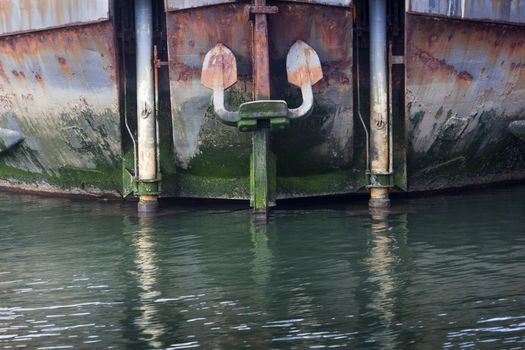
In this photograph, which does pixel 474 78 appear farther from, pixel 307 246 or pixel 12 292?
Result: pixel 12 292

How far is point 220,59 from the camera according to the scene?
1020cm

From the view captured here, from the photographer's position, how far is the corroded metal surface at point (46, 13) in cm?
1051

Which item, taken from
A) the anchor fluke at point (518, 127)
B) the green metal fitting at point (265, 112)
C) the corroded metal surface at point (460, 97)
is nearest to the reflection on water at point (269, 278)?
the corroded metal surface at point (460, 97)

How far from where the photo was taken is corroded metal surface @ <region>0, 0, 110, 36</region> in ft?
34.5

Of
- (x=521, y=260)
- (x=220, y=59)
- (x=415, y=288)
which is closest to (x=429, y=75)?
(x=220, y=59)

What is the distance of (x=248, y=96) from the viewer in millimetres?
10438

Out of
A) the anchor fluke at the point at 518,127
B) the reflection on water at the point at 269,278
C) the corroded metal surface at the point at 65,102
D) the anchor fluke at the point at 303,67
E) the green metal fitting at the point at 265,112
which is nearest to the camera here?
the reflection on water at the point at 269,278

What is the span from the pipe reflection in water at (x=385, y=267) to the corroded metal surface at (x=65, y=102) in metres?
2.86

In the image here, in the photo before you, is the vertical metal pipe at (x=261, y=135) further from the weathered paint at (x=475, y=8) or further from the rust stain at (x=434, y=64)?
the rust stain at (x=434, y=64)

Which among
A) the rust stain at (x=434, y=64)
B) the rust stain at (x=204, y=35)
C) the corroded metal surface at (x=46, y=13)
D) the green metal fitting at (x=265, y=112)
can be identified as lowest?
the green metal fitting at (x=265, y=112)

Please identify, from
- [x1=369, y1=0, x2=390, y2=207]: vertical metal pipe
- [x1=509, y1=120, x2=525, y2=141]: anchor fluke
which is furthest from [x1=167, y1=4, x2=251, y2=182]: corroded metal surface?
[x1=509, y1=120, x2=525, y2=141]: anchor fluke

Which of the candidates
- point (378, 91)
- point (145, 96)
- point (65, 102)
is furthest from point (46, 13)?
point (378, 91)

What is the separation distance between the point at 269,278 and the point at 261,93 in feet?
7.63

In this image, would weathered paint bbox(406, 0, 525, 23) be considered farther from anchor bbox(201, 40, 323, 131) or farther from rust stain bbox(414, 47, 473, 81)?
anchor bbox(201, 40, 323, 131)
